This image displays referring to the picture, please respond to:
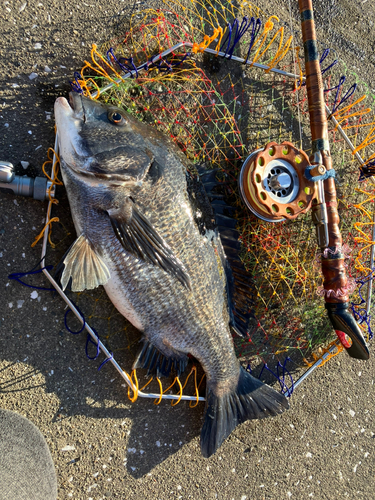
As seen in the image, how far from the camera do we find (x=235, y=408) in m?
2.38

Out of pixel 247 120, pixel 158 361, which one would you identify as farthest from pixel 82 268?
pixel 247 120

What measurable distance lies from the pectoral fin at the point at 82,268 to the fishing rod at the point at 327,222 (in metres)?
1.36

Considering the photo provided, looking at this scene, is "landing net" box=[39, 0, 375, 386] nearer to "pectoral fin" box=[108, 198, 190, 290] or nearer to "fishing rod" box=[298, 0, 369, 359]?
"fishing rod" box=[298, 0, 369, 359]

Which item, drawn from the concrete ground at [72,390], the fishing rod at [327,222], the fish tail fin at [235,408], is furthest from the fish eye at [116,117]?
the fish tail fin at [235,408]

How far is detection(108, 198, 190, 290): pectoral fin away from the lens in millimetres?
1936

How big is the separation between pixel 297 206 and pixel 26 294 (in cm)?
178

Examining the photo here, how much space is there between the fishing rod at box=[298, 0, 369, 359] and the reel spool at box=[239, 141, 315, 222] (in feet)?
0.28

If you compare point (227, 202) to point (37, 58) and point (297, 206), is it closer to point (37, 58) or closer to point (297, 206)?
point (297, 206)

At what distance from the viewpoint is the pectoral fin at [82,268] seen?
1.99 m

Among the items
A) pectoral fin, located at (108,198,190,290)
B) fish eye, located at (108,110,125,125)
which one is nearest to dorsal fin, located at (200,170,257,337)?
pectoral fin, located at (108,198,190,290)

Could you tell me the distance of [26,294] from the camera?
7.34ft

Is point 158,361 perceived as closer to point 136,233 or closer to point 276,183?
point 136,233

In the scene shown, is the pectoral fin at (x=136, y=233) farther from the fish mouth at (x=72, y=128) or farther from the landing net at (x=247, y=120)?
the landing net at (x=247, y=120)

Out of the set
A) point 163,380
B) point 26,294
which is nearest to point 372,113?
point 163,380
